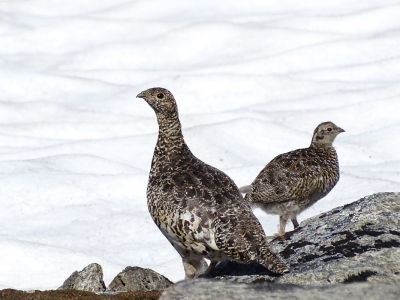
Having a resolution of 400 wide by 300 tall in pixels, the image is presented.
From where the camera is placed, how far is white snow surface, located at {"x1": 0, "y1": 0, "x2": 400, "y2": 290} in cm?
1442

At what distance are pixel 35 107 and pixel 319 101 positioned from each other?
7.27m

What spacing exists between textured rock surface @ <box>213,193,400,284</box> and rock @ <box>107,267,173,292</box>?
937mm

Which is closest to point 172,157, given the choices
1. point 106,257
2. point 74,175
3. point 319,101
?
point 106,257

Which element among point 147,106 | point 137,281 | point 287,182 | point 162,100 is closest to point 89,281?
point 137,281

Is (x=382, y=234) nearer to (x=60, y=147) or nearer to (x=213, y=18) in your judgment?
(x=60, y=147)

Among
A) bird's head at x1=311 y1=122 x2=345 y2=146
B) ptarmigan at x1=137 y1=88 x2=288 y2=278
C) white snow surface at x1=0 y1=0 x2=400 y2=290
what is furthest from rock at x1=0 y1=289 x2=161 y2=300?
bird's head at x1=311 y1=122 x2=345 y2=146

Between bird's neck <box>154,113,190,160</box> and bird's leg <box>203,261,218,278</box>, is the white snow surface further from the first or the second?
bird's leg <box>203,261,218,278</box>

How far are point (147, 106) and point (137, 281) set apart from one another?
13.5 metres

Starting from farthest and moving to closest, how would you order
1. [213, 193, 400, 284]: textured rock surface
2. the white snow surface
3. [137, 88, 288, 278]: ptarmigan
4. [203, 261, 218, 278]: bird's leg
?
the white snow surface < [203, 261, 218, 278]: bird's leg < [137, 88, 288, 278]: ptarmigan < [213, 193, 400, 284]: textured rock surface

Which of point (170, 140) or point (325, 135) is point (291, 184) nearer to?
point (325, 135)

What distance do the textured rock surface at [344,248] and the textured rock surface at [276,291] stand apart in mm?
2382

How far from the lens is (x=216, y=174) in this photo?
801cm

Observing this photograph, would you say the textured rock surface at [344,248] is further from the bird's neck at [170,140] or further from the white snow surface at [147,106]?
the white snow surface at [147,106]

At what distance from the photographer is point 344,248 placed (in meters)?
7.38
